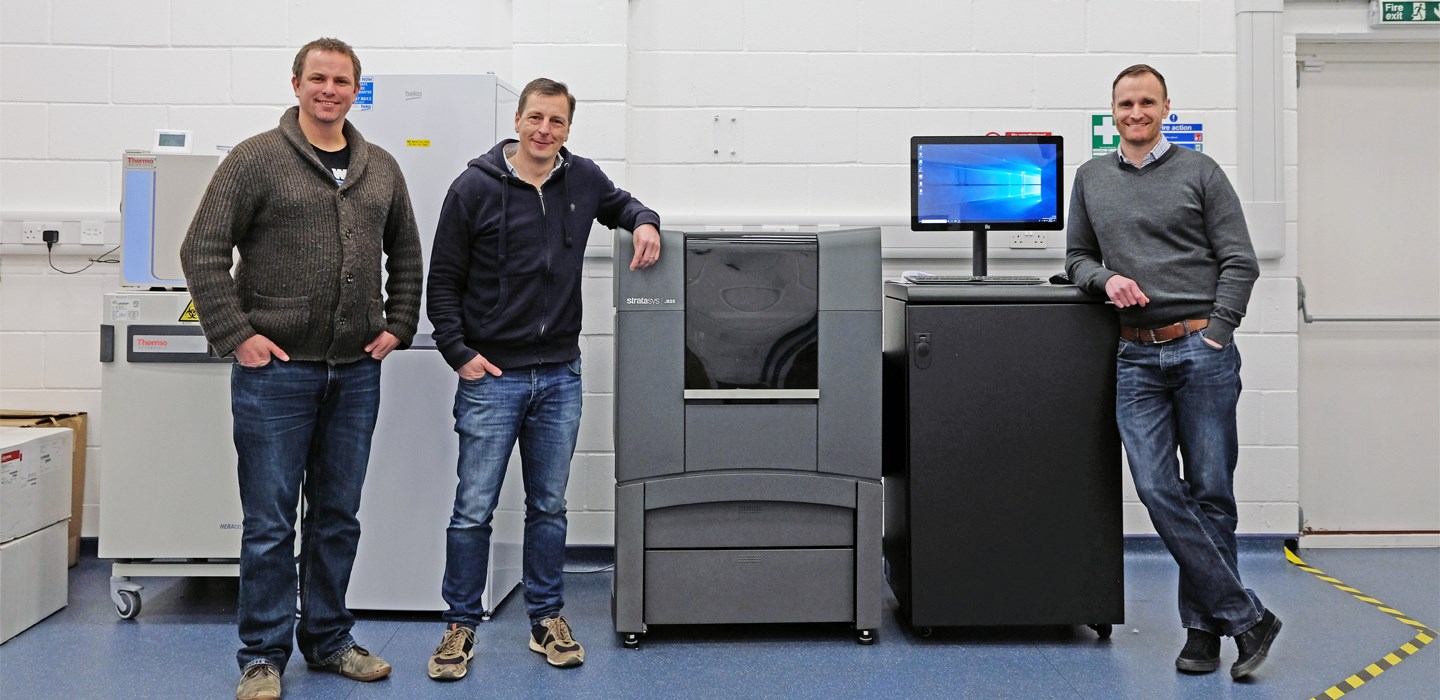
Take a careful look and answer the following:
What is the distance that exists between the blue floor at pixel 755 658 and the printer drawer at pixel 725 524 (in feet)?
0.86

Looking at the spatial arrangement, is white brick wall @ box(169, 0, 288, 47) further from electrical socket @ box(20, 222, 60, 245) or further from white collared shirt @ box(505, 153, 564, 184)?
white collared shirt @ box(505, 153, 564, 184)

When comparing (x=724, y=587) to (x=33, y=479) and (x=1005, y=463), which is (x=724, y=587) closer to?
(x=1005, y=463)

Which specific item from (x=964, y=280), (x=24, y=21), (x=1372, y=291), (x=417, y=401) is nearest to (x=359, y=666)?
(x=417, y=401)

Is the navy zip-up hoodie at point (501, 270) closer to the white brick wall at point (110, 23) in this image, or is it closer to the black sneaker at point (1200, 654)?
the black sneaker at point (1200, 654)

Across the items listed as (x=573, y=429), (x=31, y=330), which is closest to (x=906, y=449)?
(x=573, y=429)

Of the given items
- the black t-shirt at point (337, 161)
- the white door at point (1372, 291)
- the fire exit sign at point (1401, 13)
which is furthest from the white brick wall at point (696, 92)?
the black t-shirt at point (337, 161)

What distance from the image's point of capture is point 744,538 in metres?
2.46

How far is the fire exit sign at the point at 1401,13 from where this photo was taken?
3.31 m

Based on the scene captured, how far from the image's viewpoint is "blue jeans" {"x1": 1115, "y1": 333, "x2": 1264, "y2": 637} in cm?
222

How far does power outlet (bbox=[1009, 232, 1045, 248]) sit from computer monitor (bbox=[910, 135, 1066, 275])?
54 cm

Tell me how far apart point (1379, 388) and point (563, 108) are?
304 centimetres

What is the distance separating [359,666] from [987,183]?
6.61 ft

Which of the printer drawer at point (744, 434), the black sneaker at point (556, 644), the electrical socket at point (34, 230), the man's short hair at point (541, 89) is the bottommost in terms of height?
the black sneaker at point (556, 644)

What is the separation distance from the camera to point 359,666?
2.22 m
